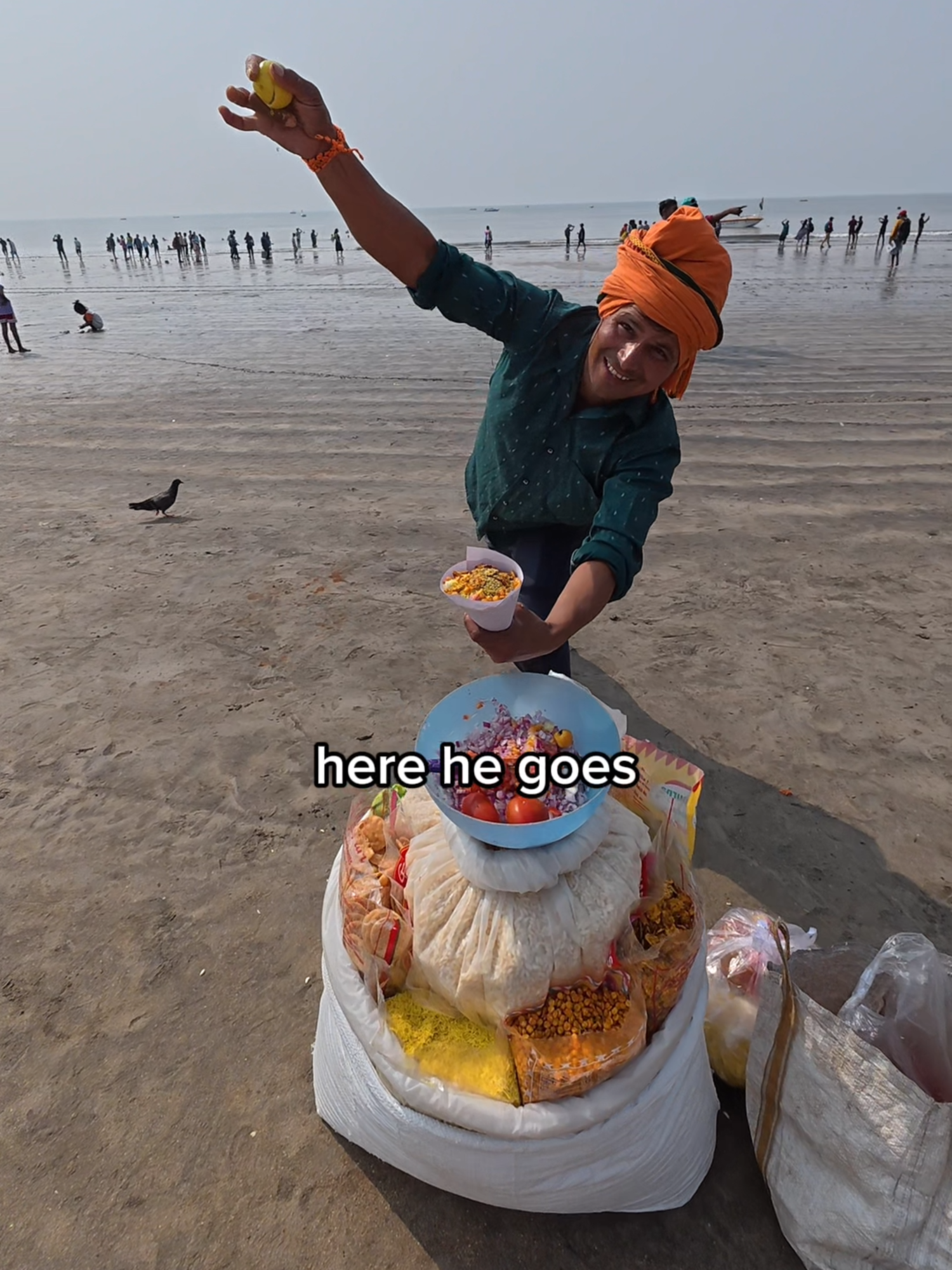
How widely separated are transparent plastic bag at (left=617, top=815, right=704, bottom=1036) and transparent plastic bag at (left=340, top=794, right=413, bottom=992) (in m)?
0.59

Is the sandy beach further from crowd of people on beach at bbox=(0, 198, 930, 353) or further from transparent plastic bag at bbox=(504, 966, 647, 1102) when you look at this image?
crowd of people on beach at bbox=(0, 198, 930, 353)

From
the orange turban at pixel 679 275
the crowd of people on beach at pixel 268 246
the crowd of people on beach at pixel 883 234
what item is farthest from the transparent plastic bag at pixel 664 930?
the crowd of people on beach at pixel 883 234

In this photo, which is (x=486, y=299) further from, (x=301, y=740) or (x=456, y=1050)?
(x=301, y=740)

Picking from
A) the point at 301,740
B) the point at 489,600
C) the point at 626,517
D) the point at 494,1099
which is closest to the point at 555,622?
the point at 489,600

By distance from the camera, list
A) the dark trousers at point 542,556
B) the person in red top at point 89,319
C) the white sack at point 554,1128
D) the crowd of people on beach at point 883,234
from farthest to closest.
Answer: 1. the crowd of people on beach at point 883,234
2. the person in red top at point 89,319
3. the dark trousers at point 542,556
4. the white sack at point 554,1128

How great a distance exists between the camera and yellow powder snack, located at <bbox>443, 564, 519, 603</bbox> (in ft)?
6.03

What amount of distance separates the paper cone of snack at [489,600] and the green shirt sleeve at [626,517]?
31cm

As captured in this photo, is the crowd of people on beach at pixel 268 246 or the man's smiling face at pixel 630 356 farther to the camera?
the crowd of people on beach at pixel 268 246

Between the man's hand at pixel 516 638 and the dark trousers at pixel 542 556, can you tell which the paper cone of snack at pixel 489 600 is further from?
the dark trousers at pixel 542 556

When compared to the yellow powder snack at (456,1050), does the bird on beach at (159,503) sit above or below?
below

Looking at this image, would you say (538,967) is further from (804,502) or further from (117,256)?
(117,256)

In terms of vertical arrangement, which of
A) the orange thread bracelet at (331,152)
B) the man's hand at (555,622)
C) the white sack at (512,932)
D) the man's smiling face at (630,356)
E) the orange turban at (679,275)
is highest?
the orange thread bracelet at (331,152)

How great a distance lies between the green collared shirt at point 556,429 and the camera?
228 centimetres

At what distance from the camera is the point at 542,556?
2943 millimetres
